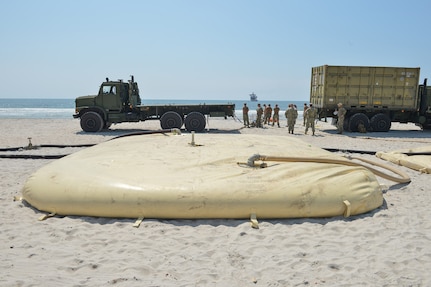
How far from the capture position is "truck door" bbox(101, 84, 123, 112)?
51.1 feet

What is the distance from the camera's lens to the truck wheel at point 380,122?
1636cm

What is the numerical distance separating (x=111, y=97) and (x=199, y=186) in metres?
12.3

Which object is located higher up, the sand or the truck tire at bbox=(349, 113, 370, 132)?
the truck tire at bbox=(349, 113, 370, 132)

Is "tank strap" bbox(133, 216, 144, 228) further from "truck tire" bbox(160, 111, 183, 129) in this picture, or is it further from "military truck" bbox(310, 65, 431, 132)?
"military truck" bbox(310, 65, 431, 132)

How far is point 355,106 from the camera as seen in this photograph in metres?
16.2

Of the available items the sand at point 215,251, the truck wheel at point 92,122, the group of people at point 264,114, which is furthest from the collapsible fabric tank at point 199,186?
the group of people at point 264,114

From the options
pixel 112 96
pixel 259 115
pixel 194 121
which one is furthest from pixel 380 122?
pixel 112 96

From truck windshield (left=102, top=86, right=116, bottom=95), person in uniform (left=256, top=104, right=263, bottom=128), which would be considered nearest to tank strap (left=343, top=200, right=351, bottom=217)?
truck windshield (left=102, top=86, right=116, bottom=95)

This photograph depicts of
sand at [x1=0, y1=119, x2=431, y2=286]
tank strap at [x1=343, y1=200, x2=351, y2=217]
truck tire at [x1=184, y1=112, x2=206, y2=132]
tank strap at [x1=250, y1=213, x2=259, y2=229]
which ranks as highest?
truck tire at [x1=184, y1=112, x2=206, y2=132]

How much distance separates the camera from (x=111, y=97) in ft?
51.1

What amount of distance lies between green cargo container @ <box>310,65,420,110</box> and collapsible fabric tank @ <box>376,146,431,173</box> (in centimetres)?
721

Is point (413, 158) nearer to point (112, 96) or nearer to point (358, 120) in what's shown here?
point (358, 120)

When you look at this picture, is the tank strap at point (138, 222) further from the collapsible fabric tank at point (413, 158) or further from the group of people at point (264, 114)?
the group of people at point (264, 114)

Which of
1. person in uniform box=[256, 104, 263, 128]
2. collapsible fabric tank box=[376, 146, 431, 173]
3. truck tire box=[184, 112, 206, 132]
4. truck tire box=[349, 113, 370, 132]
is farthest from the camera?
person in uniform box=[256, 104, 263, 128]
